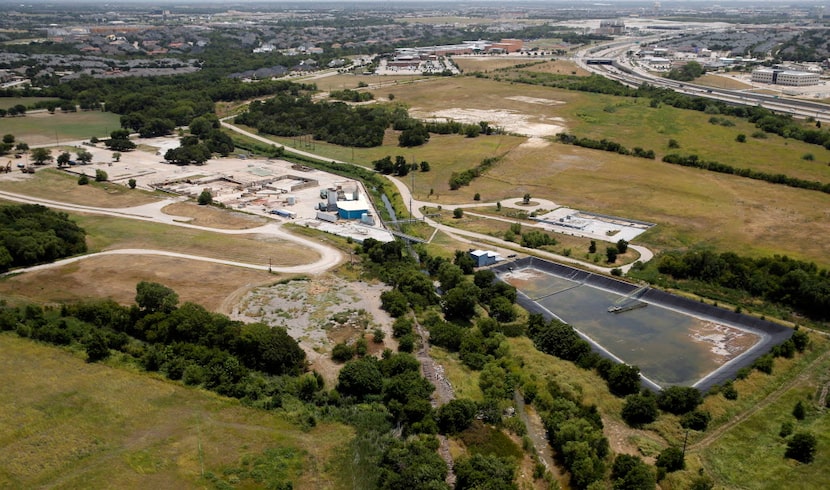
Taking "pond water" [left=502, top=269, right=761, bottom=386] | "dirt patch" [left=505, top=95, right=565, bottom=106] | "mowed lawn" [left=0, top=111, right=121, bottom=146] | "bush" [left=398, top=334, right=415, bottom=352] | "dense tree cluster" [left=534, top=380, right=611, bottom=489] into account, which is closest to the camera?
"dense tree cluster" [left=534, top=380, right=611, bottom=489]

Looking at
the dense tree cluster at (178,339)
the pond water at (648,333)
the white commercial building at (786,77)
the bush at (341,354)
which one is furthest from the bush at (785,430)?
the white commercial building at (786,77)

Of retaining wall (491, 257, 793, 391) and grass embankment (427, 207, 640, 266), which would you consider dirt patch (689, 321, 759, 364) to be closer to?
retaining wall (491, 257, 793, 391)

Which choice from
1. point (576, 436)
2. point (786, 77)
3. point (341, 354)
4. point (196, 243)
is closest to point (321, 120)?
point (196, 243)

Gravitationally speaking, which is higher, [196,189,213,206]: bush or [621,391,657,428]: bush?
[196,189,213,206]: bush

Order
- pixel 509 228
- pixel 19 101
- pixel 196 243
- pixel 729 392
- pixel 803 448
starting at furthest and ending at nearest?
pixel 19 101 < pixel 509 228 < pixel 196 243 < pixel 729 392 < pixel 803 448

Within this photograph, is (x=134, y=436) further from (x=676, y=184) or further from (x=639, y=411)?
(x=676, y=184)

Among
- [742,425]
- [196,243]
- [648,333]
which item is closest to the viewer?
[742,425]

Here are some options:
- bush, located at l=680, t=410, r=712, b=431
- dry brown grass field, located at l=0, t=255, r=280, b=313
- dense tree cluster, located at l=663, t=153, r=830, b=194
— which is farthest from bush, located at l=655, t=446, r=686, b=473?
dense tree cluster, located at l=663, t=153, r=830, b=194
